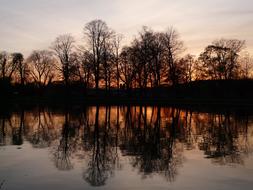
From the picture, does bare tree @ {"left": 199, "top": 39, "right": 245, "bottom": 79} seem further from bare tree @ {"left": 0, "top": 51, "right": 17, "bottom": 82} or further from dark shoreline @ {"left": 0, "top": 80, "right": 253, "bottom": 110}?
bare tree @ {"left": 0, "top": 51, "right": 17, "bottom": 82}

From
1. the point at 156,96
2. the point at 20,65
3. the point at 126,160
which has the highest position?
the point at 20,65

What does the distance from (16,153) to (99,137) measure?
6178 millimetres

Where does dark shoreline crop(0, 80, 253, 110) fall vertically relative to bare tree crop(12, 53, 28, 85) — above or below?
below

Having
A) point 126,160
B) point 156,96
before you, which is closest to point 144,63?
point 156,96

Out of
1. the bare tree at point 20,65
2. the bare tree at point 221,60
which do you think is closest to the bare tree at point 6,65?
the bare tree at point 20,65

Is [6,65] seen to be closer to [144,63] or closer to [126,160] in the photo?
[144,63]

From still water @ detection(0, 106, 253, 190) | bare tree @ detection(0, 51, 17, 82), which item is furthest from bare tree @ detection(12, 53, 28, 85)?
still water @ detection(0, 106, 253, 190)

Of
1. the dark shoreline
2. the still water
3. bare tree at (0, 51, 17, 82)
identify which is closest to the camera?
the still water

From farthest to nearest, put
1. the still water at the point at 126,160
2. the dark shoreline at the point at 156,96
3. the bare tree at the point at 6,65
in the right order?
1. the bare tree at the point at 6,65
2. the dark shoreline at the point at 156,96
3. the still water at the point at 126,160

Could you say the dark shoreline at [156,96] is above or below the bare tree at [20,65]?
below

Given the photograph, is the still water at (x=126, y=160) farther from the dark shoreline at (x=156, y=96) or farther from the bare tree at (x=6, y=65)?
the bare tree at (x=6, y=65)

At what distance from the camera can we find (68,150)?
57.6 feet

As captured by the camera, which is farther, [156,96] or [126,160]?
[156,96]

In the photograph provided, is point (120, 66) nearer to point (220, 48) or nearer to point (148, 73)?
point (148, 73)
